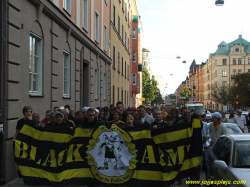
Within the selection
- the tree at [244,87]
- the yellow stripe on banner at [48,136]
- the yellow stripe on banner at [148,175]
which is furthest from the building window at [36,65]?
the tree at [244,87]

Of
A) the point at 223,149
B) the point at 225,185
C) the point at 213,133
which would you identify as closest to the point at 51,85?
the point at 213,133

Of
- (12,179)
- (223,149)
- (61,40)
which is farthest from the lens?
(61,40)

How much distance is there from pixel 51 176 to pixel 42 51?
5654mm

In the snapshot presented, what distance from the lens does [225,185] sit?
5.16m

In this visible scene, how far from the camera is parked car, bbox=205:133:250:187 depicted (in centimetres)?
508

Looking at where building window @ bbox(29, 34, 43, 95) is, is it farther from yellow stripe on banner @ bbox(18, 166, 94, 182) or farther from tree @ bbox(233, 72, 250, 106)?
tree @ bbox(233, 72, 250, 106)

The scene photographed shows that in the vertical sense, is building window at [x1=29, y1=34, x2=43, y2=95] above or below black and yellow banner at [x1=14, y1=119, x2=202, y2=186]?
above

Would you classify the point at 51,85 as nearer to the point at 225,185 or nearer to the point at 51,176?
the point at 51,176

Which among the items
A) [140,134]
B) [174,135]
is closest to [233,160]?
[174,135]

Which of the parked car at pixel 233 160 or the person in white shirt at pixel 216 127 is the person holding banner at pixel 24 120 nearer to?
the parked car at pixel 233 160

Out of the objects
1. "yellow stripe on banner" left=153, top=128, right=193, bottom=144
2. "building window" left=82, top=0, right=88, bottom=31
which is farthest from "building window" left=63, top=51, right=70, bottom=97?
"yellow stripe on banner" left=153, top=128, right=193, bottom=144

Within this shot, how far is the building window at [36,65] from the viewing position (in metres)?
10.7

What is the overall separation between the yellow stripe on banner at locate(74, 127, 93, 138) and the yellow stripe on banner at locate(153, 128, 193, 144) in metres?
1.46

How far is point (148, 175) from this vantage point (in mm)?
6719
